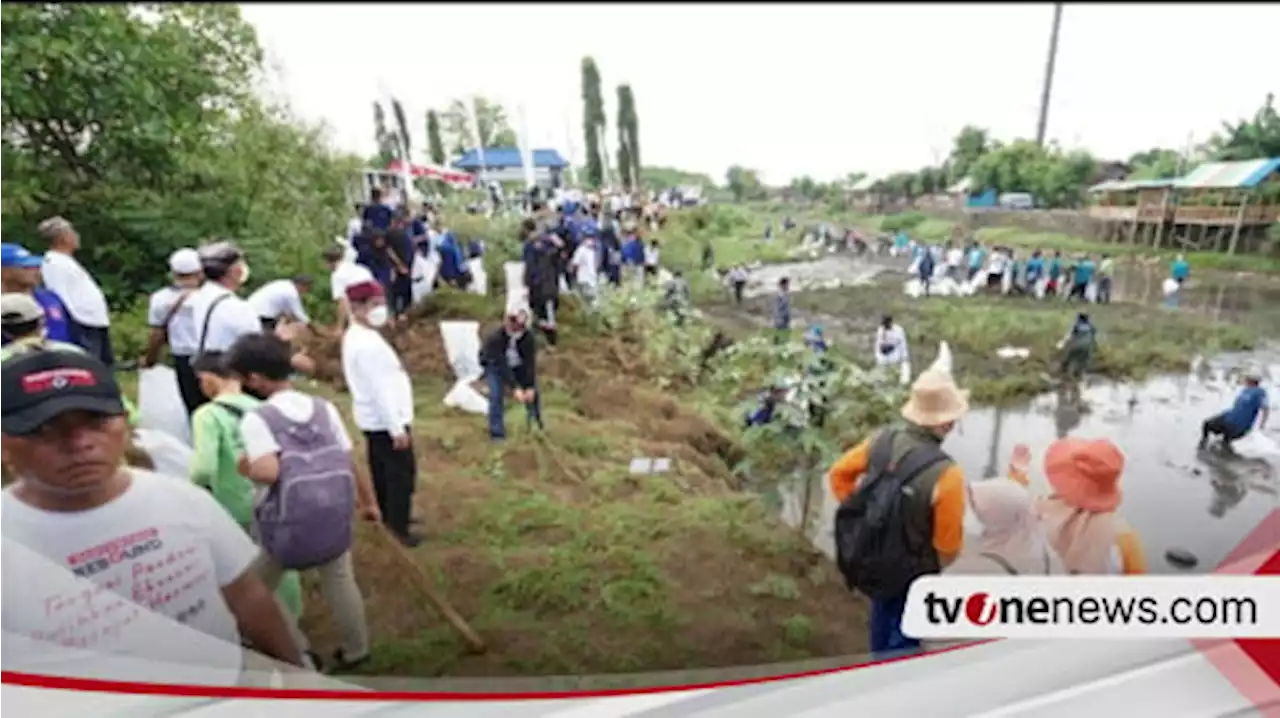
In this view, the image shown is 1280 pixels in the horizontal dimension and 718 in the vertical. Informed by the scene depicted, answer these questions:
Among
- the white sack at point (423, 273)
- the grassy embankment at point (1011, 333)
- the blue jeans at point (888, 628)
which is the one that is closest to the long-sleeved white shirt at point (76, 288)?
the white sack at point (423, 273)

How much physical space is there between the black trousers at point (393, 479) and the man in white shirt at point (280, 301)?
0.76 ft

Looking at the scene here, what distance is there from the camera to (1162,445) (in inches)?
53.0

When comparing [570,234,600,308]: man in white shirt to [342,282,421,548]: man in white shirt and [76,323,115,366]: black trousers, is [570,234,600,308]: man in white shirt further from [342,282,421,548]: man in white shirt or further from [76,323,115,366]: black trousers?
[76,323,115,366]: black trousers

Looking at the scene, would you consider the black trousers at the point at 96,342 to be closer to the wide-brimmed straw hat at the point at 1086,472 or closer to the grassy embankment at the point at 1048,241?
the grassy embankment at the point at 1048,241

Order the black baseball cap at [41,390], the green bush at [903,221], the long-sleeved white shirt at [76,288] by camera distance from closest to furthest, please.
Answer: the black baseball cap at [41,390] < the long-sleeved white shirt at [76,288] < the green bush at [903,221]

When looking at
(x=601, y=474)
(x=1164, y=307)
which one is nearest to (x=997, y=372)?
(x=1164, y=307)

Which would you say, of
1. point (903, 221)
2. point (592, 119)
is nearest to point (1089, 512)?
point (903, 221)

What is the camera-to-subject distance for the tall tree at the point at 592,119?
4.01 ft

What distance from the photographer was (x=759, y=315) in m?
1.40

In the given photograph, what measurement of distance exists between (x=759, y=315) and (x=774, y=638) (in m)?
0.55

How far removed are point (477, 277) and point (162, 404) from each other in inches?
19.9

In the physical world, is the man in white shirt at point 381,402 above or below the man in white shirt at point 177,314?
below

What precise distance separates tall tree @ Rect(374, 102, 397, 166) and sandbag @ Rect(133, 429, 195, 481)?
53 centimetres

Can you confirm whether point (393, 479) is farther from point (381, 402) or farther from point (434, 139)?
point (434, 139)
